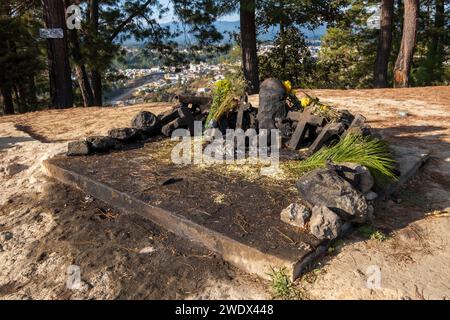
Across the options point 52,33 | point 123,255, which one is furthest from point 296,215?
point 52,33

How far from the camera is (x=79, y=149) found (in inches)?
158

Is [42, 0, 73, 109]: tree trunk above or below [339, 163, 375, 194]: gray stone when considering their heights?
above

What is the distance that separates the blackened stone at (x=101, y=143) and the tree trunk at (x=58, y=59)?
5313 mm

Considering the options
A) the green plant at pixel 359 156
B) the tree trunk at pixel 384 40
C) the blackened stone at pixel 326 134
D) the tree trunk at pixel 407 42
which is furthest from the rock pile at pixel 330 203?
the tree trunk at pixel 384 40

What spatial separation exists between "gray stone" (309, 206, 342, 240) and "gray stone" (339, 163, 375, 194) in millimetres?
424

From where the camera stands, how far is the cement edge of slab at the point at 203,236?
7.33 ft

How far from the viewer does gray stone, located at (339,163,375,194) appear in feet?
9.16

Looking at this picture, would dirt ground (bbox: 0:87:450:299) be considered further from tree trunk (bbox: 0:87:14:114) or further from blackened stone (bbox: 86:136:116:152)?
tree trunk (bbox: 0:87:14:114)

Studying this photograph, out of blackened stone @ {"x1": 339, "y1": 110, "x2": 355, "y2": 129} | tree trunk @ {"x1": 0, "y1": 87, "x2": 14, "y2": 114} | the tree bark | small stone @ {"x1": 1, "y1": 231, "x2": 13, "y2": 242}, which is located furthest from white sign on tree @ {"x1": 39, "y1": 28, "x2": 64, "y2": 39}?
the tree bark

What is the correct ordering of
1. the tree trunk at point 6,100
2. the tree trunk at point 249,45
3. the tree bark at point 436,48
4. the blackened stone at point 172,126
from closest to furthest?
the blackened stone at point 172,126 → the tree trunk at point 249,45 → the tree trunk at point 6,100 → the tree bark at point 436,48

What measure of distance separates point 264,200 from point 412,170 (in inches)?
66.6

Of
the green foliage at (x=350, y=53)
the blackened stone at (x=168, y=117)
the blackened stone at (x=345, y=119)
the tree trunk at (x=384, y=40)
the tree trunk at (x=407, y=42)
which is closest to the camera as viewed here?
the blackened stone at (x=345, y=119)

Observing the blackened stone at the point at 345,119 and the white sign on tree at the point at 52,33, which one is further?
the white sign on tree at the point at 52,33

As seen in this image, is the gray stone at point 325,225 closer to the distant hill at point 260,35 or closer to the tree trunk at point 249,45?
the tree trunk at point 249,45
